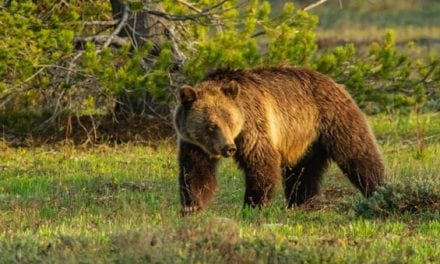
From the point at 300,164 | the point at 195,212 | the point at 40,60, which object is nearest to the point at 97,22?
the point at 40,60

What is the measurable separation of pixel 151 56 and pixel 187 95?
647cm

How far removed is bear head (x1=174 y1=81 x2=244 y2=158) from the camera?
9.95m

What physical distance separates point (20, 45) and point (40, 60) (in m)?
0.40

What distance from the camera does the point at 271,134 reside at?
10461mm

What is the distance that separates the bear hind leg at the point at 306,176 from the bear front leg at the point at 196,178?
1364 mm

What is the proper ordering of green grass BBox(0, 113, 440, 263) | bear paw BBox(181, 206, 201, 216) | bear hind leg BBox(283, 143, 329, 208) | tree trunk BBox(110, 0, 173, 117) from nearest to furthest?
green grass BBox(0, 113, 440, 263) → bear paw BBox(181, 206, 201, 216) → bear hind leg BBox(283, 143, 329, 208) → tree trunk BBox(110, 0, 173, 117)

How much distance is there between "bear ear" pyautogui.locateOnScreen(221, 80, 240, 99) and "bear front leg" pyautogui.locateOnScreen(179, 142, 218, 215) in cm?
62

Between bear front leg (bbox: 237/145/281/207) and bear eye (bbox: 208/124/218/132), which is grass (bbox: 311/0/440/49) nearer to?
bear front leg (bbox: 237/145/281/207)

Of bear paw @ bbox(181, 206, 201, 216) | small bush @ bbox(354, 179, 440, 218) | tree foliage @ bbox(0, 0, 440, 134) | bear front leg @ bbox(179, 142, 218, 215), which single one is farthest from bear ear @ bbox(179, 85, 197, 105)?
tree foliage @ bbox(0, 0, 440, 134)

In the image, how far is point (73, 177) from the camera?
509 inches

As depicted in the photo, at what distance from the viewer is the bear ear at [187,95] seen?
33.0ft

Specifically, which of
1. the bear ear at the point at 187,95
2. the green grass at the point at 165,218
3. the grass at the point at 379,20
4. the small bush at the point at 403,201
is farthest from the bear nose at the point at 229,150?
the grass at the point at 379,20

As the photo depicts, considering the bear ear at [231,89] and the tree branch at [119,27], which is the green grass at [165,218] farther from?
the tree branch at [119,27]

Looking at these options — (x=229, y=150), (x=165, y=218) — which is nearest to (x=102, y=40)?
(x=229, y=150)
